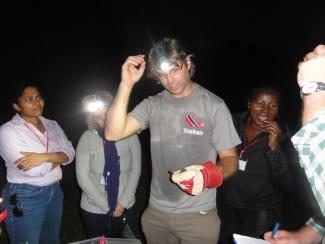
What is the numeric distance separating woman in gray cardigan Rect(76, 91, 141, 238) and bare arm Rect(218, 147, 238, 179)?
1270mm

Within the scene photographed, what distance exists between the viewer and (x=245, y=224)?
3.55m

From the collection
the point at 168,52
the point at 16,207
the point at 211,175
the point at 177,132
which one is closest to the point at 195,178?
the point at 211,175

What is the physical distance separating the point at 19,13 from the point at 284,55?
773 inches

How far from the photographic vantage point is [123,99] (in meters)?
2.68

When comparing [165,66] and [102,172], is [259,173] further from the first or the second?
[102,172]

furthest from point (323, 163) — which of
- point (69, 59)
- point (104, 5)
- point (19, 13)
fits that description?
point (104, 5)

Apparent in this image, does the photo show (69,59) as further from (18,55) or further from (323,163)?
(323,163)

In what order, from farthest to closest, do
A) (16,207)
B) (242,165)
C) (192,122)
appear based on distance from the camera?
1. (242,165)
2. (16,207)
3. (192,122)

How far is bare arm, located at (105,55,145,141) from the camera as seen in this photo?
2670 mm

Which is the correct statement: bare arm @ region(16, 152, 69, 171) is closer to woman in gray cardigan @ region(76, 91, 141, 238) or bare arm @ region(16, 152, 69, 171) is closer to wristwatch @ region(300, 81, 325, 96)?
woman in gray cardigan @ region(76, 91, 141, 238)

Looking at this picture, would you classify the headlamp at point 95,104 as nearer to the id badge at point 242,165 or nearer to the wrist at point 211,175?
the wrist at point 211,175

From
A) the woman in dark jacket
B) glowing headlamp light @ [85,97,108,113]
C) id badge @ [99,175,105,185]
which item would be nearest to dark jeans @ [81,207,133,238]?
id badge @ [99,175,105,185]

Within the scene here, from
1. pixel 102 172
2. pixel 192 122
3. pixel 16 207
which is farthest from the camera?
pixel 102 172

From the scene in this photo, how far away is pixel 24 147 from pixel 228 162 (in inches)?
86.9
